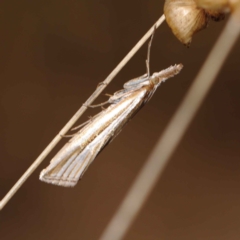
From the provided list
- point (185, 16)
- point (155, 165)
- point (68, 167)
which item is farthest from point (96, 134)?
point (155, 165)

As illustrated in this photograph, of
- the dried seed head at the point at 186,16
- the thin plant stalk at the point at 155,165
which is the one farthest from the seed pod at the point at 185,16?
the thin plant stalk at the point at 155,165

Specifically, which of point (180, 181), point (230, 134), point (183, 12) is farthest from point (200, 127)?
point (183, 12)

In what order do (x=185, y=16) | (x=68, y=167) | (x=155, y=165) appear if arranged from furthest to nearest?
1. (x=155, y=165)
2. (x=68, y=167)
3. (x=185, y=16)

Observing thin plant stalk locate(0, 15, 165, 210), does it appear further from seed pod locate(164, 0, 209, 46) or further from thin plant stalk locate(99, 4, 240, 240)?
thin plant stalk locate(99, 4, 240, 240)

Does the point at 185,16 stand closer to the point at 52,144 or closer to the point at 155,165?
the point at 52,144

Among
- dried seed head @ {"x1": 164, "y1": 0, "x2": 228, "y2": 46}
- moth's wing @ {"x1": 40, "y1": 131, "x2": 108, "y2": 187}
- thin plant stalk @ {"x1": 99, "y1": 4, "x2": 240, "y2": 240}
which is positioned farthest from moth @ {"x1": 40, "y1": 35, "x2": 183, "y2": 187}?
thin plant stalk @ {"x1": 99, "y1": 4, "x2": 240, "y2": 240}

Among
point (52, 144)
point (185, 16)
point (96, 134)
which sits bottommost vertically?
point (52, 144)

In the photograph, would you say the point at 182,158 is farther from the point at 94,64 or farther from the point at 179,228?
the point at 94,64

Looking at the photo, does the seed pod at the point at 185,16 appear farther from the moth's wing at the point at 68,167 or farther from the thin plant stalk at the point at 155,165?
the thin plant stalk at the point at 155,165
